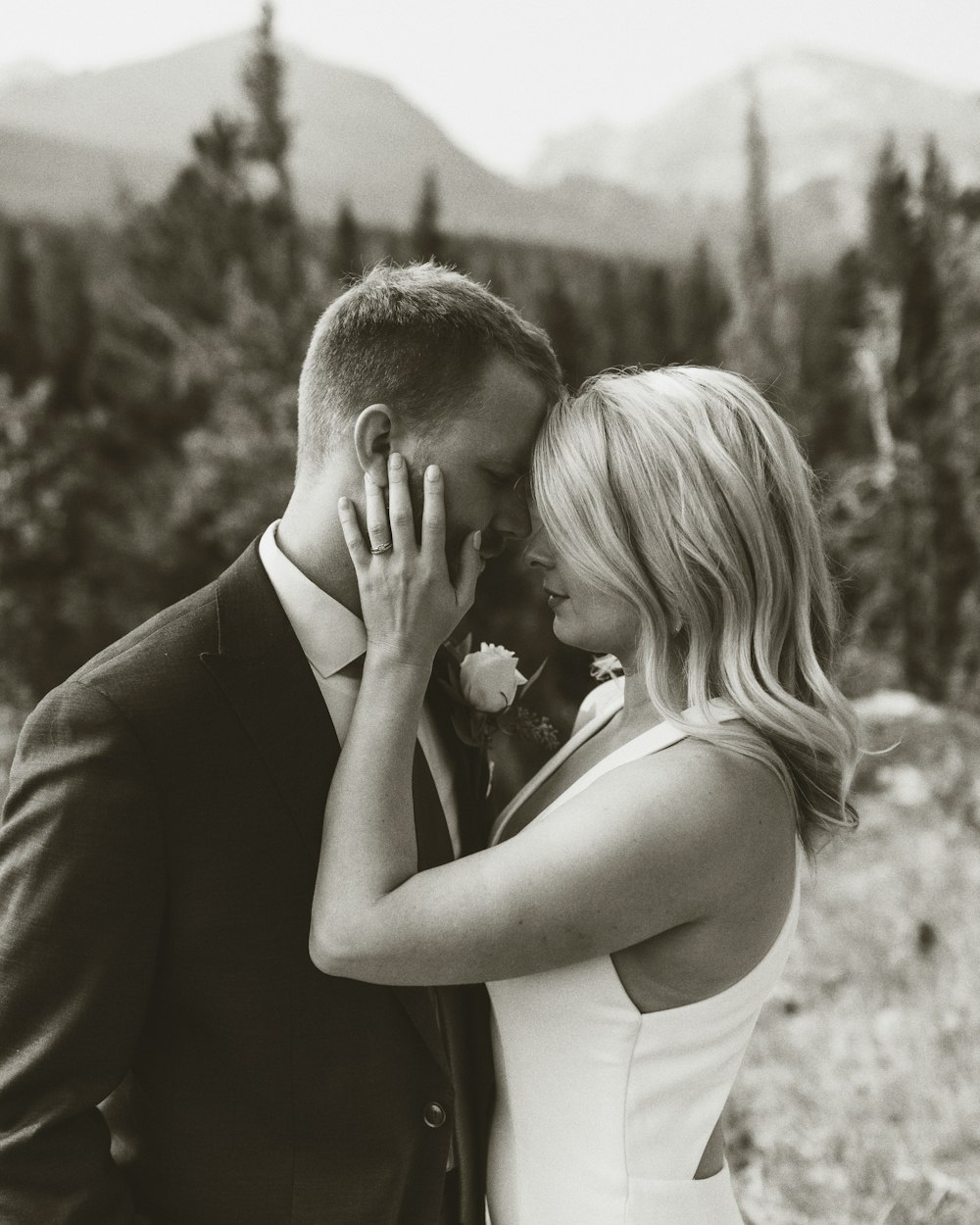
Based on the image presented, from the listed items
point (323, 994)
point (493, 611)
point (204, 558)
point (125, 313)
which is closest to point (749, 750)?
point (323, 994)

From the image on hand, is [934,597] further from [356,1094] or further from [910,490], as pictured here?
[356,1094]

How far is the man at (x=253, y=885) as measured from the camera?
176cm

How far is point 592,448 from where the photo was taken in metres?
2.11

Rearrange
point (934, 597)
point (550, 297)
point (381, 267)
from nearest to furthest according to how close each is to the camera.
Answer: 1. point (381, 267)
2. point (934, 597)
3. point (550, 297)

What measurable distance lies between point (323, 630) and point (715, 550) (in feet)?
2.46

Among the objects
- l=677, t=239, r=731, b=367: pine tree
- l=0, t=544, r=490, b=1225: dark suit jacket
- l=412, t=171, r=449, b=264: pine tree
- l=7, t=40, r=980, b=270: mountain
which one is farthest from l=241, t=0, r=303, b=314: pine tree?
l=0, t=544, r=490, b=1225: dark suit jacket

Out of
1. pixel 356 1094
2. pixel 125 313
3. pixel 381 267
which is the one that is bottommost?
pixel 125 313

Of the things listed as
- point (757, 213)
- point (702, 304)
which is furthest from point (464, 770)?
point (757, 213)

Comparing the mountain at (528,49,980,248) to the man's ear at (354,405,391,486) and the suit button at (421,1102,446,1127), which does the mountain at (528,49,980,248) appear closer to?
the man's ear at (354,405,391,486)

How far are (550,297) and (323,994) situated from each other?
1017 inches

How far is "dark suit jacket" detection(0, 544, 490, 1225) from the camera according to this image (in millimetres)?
1755

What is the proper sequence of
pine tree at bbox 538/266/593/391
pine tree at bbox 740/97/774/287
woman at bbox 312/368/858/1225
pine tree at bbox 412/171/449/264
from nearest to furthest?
woman at bbox 312/368/858/1225 < pine tree at bbox 538/266/593/391 < pine tree at bbox 412/171/449/264 < pine tree at bbox 740/97/774/287

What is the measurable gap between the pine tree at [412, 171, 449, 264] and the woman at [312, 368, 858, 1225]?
80.2ft

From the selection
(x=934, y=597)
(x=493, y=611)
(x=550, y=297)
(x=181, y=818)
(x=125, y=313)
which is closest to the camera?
(x=181, y=818)
